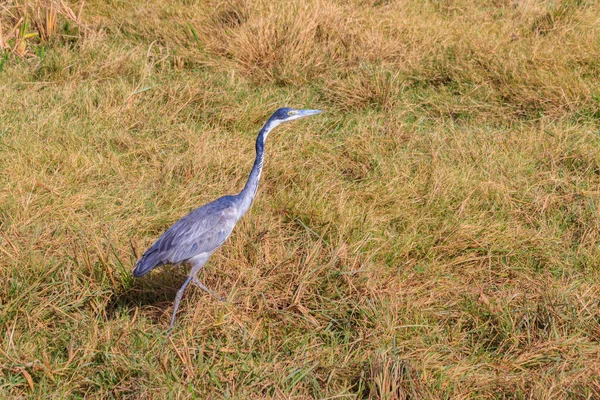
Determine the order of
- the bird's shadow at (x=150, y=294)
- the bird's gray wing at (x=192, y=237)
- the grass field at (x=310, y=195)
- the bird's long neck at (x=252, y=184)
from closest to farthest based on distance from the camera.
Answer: the grass field at (x=310, y=195) → the bird's gray wing at (x=192, y=237) → the bird's shadow at (x=150, y=294) → the bird's long neck at (x=252, y=184)

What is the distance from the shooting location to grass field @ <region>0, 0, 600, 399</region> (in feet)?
10.8

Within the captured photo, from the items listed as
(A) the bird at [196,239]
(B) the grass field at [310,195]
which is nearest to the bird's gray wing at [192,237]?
(A) the bird at [196,239]

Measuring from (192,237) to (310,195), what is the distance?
3.36 feet

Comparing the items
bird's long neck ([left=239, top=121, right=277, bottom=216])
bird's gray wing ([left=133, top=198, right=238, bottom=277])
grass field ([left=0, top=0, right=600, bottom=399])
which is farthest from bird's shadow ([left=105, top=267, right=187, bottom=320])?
bird's long neck ([left=239, top=121, right=277, bottom=216])

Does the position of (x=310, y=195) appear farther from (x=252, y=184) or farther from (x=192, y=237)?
(x=192, y=237)

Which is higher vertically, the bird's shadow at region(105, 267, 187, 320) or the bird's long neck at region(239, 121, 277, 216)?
the bird's long neck at region(239, 121, 277, 216)

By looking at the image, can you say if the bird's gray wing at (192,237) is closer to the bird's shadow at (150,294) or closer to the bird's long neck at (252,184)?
the bird's long neck at (252,184)

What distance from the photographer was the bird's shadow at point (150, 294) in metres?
3.66

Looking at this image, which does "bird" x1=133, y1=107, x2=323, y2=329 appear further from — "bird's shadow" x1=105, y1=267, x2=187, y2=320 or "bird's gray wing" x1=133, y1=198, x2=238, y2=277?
"bird's shadow" x1=105, y1=267, x2=187, y2=320

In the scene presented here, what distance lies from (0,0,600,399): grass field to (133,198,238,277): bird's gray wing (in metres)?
0.22

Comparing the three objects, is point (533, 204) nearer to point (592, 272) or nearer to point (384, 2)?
point (592, 272)

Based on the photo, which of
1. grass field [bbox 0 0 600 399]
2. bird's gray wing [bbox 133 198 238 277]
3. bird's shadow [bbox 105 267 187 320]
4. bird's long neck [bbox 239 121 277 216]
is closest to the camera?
grass field [bbox 0 0 600 399]

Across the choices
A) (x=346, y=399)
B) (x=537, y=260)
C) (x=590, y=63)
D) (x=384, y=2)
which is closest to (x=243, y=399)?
(x=346, y=399)

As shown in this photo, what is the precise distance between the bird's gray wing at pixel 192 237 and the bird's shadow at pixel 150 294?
0.22 meters
